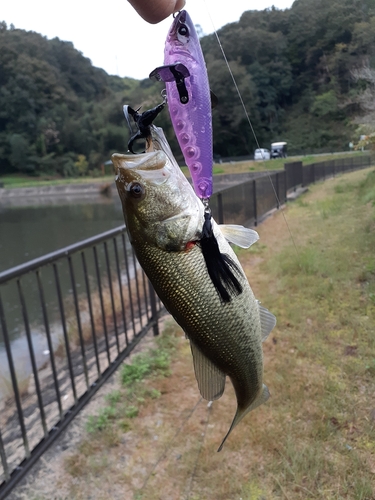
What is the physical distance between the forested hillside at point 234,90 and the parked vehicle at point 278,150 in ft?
3.25

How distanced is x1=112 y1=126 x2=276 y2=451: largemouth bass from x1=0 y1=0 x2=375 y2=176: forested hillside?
78cm

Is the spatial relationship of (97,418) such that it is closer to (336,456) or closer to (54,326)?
(336,456)

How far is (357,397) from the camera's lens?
2.89 m

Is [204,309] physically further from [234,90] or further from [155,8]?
A: [234,90]

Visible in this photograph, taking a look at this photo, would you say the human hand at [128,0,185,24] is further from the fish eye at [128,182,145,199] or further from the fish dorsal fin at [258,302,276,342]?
the fish dorsal fin at [258,302,276,342]

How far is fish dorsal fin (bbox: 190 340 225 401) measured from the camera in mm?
1074

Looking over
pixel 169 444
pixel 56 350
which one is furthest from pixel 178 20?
pixel 56 350

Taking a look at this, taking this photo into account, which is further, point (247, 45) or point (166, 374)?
point (247, 45)

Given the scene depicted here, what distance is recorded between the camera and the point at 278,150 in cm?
3097

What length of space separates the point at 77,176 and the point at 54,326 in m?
46.9

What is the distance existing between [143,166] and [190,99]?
0.67ft

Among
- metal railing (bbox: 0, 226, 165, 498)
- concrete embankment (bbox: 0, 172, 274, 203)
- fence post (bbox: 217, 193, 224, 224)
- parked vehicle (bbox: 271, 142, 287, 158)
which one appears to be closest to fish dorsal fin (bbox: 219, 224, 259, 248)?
metal railing (bbox: 0, 226, 165, 498)

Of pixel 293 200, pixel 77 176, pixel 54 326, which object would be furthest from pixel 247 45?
pixel 77 176

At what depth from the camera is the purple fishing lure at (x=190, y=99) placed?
969 mm
